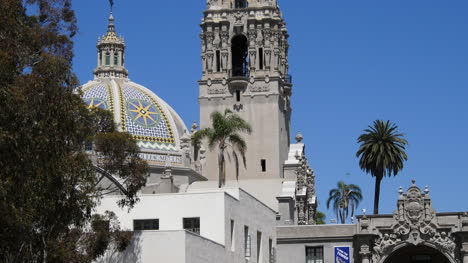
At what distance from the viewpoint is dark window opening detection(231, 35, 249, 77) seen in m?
91.1

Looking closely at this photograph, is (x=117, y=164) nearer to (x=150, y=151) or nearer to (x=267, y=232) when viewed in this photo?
(x=267, y=232)

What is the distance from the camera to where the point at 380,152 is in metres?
80.8

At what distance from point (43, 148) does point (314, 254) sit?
1271 inches

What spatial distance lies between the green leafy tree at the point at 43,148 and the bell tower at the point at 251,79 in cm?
4263

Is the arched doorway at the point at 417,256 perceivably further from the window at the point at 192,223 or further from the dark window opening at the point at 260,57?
the dark window opening at the point at 260,57

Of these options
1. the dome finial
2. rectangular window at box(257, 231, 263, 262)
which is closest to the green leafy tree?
rectangular window at box(257, 231, 263, 262)

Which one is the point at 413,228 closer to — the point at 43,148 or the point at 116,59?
the point at 43,148

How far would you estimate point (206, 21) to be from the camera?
9012cm

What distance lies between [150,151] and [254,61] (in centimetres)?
1089

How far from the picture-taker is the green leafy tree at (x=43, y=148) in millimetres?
38594

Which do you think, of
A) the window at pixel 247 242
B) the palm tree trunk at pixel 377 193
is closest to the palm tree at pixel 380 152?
the palm tree trunk at pixel 377 193

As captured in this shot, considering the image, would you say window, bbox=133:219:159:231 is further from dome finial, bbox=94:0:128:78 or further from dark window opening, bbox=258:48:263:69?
dome finial, bbox=94:0:128:78

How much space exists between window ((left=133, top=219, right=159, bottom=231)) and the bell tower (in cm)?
3392

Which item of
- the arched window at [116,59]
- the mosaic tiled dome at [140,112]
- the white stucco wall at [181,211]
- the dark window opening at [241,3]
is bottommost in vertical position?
the white stucco wall at [181,211]
